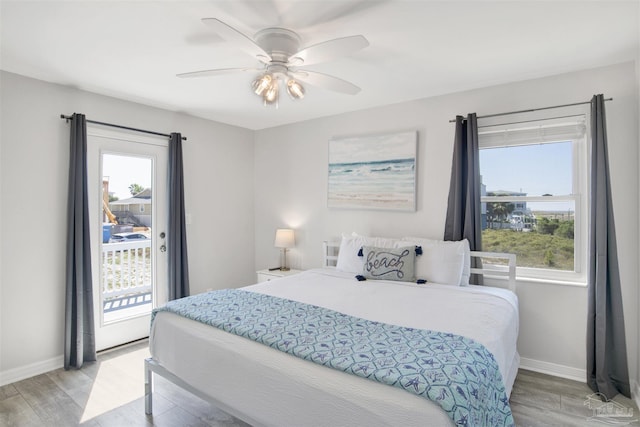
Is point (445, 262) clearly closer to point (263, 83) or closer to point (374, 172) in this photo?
point (374, 172)

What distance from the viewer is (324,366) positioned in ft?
4.92

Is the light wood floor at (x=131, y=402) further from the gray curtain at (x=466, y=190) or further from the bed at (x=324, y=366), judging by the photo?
the gray curtain at (x=466, y=190)

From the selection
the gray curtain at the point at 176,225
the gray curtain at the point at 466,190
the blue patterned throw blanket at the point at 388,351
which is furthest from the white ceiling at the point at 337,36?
the blue patterned throw blanket at the point at 388,351

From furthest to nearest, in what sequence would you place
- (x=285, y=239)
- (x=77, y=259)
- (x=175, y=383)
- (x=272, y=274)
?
(x=285, y=239) → (x=272, y=274) → (x=77, y=259) → (x=175, y=383)

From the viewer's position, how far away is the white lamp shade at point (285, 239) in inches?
169

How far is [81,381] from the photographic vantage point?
2.80m

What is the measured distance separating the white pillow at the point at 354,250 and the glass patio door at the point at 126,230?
2037 millimetres

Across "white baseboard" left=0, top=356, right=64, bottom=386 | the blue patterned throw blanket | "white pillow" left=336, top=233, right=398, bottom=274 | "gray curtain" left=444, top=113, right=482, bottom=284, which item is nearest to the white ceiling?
"gray curtain" left=444, top=113, right=482, bottom=284

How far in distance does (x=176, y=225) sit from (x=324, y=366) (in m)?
2.88

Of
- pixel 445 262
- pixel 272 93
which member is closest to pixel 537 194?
pixel 445 262

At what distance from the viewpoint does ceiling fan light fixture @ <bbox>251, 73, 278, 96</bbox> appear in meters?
2.22

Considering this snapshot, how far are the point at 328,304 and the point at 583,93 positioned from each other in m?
2.63

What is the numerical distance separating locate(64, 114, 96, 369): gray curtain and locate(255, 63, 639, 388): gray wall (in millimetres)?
2190

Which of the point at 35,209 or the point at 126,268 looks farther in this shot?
the point at 126,268
